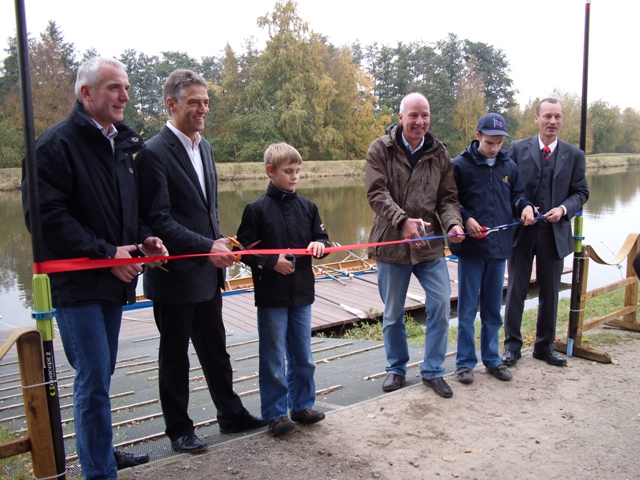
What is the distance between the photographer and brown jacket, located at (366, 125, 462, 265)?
13.1 feet

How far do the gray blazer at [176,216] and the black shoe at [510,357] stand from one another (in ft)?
8.47

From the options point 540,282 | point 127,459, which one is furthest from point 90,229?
point 540,282

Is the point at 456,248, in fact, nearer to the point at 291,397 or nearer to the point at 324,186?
the point at 291,397

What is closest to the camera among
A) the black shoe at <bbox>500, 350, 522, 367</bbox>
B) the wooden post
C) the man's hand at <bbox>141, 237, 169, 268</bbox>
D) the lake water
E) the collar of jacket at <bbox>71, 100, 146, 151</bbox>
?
the wooden post

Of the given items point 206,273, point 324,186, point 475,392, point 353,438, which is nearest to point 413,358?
point 475,392

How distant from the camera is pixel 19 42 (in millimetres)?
2166

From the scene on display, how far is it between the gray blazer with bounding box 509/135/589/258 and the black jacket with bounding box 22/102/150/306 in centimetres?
322

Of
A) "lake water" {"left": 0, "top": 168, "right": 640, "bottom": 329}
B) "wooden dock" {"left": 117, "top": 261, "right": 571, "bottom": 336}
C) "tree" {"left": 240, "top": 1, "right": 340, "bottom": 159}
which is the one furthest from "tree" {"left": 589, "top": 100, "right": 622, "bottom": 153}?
"wooden dock" {"left": 117, "top": 261, "right": 571, "bottom": 336}

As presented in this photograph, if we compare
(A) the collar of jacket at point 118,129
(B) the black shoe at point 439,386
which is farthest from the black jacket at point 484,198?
(A) the collar of jacket at point 118,129

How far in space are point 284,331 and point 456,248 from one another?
1578 mm

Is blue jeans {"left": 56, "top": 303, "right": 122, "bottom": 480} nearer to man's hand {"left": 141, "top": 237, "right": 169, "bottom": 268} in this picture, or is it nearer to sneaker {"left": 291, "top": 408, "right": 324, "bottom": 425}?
man's hand {"left": 141, "top": 237, "right": 169, "bottom": 268}

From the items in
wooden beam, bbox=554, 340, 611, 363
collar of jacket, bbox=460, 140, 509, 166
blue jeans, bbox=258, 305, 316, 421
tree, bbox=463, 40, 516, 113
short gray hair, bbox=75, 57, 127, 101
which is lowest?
wooden beam, bbox=554, 340, 611, 363

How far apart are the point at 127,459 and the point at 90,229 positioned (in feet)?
4.02

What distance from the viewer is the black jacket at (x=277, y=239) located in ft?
10.8
